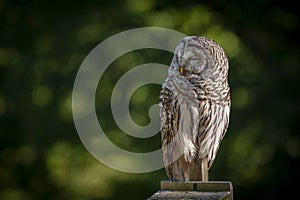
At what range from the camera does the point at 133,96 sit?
7.56m

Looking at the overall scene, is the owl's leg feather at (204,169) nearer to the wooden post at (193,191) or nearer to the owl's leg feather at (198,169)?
the owl's leg feather at (198,169)

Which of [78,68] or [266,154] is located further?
[78,68]

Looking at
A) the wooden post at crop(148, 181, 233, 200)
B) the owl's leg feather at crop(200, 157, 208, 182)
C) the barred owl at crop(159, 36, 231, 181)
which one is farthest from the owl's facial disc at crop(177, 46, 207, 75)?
the wooden post at crop(148, 181, 233, 200)

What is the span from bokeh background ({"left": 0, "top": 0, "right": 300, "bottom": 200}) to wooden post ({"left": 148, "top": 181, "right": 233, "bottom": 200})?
471cm

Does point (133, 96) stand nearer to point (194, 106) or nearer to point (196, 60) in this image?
point (194, 106)

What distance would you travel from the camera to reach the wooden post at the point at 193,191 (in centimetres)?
233

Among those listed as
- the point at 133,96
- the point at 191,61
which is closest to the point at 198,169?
the point at 191,61

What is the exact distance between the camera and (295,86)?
7.23 metres

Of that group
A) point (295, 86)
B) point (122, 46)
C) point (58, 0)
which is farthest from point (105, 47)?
point (295, 86)

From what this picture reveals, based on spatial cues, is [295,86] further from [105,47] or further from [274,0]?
[105,47]

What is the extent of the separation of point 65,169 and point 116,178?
612mm

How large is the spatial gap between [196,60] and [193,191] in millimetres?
1051

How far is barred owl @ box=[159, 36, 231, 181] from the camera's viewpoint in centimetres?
335

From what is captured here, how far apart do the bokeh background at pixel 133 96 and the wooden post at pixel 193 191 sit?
4713mm
